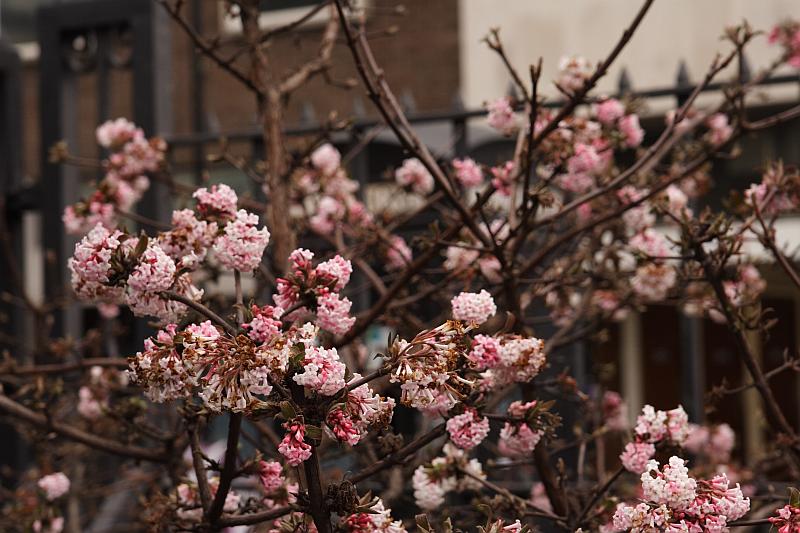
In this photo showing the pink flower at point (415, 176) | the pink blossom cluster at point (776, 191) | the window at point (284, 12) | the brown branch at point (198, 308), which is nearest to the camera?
the brown branch at point (198, 308)

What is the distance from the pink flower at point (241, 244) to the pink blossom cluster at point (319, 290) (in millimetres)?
60

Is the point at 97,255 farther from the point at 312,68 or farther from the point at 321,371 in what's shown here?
the point at 312,68

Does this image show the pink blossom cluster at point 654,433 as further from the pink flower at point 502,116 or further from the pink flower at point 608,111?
the pink flower at point 608,111

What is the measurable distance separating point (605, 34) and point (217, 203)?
8.79 metres

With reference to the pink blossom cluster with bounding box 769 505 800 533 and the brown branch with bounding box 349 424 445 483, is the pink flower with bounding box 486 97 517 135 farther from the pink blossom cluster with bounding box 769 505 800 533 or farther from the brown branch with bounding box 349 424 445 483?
the pink blossom cluster with bounding box 769 505 800 533

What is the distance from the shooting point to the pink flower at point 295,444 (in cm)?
134

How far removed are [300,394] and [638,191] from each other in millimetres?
1561

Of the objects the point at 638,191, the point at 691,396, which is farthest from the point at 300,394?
the point at 691,396

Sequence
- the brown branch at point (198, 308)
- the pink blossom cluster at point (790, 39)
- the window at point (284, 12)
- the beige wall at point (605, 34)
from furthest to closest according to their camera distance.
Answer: the window at point (284, 12), the beige wall at point (605, 34), the pink blossom cluster at point (790, 39), the brown branch at point (198, 308)

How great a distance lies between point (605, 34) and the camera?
32.4ft

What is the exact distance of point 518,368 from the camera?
5.60 ft

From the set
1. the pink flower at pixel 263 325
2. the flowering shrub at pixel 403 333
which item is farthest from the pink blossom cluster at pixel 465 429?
the pink flower at pixel 263 325

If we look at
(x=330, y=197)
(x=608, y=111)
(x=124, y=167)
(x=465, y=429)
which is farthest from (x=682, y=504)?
(x=124, y=167)

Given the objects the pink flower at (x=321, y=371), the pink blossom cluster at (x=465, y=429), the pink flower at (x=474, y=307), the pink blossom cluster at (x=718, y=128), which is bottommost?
the pink blossom cluster at (x=465, y=429)
